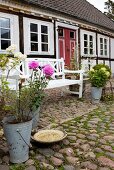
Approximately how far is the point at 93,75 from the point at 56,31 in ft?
19.0

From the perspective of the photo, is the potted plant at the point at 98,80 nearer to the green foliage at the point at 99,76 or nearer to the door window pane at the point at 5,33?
the green foliage at the point at 99,76

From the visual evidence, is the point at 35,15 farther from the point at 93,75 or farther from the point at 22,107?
the point at 22,107

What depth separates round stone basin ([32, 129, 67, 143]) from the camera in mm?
3580

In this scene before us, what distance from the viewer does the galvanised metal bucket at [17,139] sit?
3.04 meters

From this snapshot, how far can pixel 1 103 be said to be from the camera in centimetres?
350

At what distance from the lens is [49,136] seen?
147 inches

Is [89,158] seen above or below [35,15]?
below

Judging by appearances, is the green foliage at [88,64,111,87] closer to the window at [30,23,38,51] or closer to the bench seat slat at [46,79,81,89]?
the bench seat slat at [46,79,81,89]

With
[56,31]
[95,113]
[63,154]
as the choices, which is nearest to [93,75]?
[95,113]

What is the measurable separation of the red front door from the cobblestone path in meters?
8.70

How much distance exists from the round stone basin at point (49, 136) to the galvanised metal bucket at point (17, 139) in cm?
39

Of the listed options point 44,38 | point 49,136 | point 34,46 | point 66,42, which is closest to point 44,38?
point 44,38

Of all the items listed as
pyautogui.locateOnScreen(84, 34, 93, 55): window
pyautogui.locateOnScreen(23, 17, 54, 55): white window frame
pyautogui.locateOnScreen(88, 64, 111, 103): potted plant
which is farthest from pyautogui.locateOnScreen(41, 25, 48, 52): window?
pyautogui.locateOnScreen(88, 64, 111, 103): potted plant

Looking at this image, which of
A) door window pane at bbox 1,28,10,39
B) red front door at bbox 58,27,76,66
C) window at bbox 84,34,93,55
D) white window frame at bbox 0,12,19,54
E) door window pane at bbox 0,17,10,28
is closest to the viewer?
door window pane at bbox 0,17,10,28
